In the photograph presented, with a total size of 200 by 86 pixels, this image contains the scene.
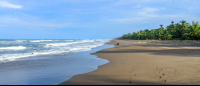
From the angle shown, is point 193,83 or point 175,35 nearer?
point 193,83

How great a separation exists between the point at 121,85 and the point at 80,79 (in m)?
1.56

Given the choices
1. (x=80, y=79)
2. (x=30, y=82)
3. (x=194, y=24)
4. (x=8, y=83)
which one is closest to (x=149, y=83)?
(x=80, y=79)

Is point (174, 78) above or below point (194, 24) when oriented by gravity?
below

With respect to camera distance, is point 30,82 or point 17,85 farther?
point 30,82

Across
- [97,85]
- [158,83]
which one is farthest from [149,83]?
[97,85]

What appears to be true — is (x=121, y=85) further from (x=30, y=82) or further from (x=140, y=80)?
(x=30, y=82)

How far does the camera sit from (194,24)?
54.3m

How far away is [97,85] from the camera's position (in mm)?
4242

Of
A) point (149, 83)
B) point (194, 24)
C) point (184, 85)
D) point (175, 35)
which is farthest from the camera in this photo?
point (175, 35)

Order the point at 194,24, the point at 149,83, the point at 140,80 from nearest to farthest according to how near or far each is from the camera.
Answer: the point at 149,83
the point at 140,80
the point at 194,24

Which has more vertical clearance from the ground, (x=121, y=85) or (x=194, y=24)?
(x=194, y=24)

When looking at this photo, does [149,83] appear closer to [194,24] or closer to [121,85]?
[121,85]

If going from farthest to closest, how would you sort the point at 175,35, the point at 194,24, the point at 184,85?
1. the point at 175,35
2. the point at 194,24
3. the point at 184,85

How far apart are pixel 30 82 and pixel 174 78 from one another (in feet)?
16.6
